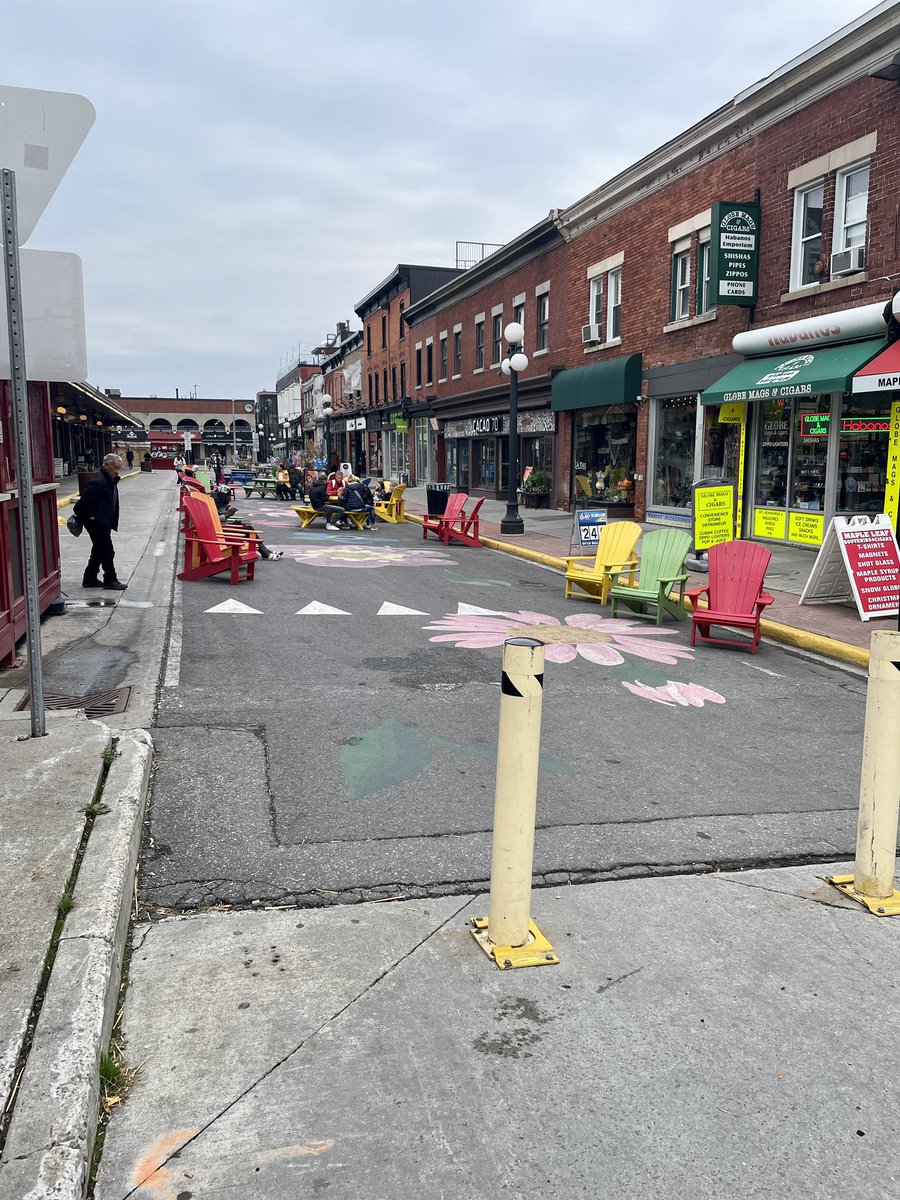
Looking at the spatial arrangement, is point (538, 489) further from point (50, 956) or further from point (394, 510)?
point (50, 956)

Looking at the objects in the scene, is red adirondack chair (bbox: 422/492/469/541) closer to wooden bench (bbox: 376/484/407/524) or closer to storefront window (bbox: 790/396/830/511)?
wooden bench (bbox: 376/484/407/524)

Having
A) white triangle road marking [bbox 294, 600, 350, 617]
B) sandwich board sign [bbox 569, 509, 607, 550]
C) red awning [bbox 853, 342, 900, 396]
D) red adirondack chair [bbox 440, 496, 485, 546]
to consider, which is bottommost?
white triangle road marking [bbox 294, 600, 350, 617]

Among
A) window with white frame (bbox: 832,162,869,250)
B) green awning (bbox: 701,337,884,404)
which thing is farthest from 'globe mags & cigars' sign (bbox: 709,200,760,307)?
window with white frame (bbox: 832,162,869,250)

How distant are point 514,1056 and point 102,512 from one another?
31.3ft

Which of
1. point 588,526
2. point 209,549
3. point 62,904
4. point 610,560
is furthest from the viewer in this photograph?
point 588,526

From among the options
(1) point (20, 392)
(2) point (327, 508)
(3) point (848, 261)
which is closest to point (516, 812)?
(1) point (20, 392)

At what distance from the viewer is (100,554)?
11.5m

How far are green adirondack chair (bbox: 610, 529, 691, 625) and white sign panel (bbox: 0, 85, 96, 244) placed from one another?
23.3 ft

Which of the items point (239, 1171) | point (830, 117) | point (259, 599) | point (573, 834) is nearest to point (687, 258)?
point (830, 117)

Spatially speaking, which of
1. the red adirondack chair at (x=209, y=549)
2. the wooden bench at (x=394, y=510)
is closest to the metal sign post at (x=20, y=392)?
the red adirondack chair at (x=209, y=549)

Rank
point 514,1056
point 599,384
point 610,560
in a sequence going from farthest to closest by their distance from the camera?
point 599,384, point 610,560, point 514,1056

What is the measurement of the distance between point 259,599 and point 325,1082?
9.15 metres

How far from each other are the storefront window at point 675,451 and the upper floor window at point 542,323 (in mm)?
7038

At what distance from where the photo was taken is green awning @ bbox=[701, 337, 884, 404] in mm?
13344
